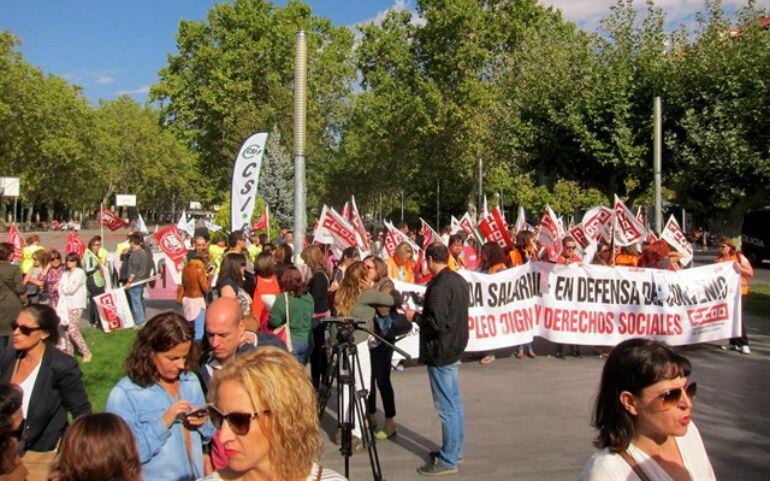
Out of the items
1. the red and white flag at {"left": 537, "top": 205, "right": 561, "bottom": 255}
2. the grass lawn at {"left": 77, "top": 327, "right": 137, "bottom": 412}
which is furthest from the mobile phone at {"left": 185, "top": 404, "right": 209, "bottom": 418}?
the red and white flag at {"left": 537, "top": 205, "right": 561, "bottom": 255}

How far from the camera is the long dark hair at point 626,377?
272 cm

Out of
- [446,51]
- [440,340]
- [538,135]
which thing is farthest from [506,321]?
[446,51]

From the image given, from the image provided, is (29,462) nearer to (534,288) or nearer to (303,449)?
(303,449)

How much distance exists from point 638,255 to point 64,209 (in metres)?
102

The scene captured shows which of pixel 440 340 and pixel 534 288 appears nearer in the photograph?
pixel 440 340

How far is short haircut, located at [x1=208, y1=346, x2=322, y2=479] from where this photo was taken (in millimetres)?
2340

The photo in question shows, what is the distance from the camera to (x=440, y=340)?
21.5ft

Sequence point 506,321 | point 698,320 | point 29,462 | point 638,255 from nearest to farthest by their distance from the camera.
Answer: point 29,462
point 506,321
point 698,320
point 638,255

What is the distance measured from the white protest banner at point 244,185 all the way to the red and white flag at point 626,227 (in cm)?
641

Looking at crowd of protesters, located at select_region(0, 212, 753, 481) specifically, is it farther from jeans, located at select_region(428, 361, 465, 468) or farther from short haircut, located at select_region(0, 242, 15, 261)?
short haircut, located at select_region(0, 242, 15, 261)

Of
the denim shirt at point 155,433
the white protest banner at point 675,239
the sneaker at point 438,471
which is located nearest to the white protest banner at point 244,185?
the white protest banner at point 675,239

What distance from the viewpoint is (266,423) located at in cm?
234

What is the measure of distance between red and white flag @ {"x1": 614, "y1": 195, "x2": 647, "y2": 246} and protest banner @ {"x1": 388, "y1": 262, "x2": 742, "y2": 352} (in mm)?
1558

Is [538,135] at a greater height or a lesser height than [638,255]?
greater
